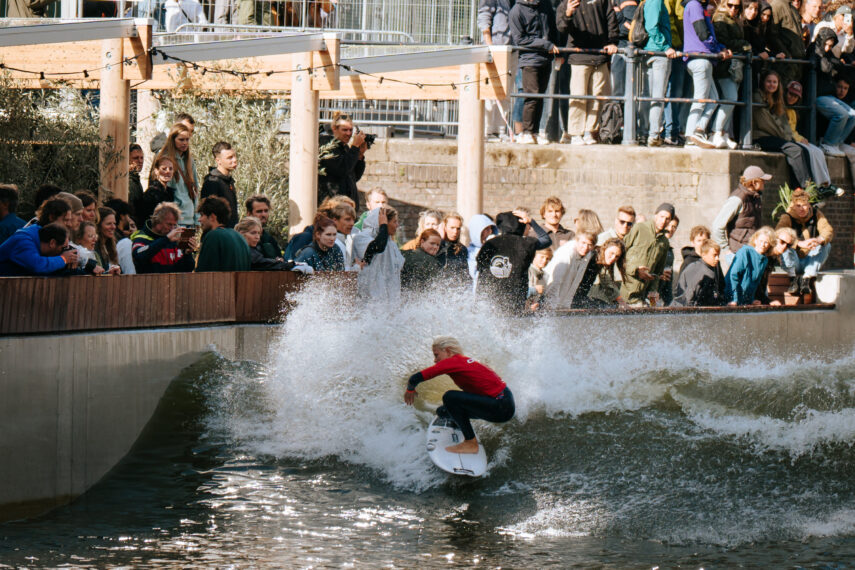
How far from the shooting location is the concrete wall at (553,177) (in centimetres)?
1872

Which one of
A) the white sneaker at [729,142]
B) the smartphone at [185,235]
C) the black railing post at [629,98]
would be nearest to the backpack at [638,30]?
the black railing post at [629,98]

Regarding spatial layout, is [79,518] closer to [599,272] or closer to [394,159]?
[599,272]

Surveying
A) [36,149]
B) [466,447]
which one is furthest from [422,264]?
[36,149]

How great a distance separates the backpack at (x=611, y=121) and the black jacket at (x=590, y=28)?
65cm

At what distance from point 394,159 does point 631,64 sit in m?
3.61

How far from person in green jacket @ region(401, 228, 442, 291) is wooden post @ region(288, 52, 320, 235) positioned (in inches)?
86.5

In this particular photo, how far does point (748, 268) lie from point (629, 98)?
144 inches

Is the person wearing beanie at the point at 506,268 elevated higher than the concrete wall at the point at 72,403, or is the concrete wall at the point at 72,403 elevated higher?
the person wearing beanie at the point at 506,268

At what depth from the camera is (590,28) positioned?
18.4 m

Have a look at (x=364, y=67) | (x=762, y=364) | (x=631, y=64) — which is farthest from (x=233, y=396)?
(x=631, y=64)

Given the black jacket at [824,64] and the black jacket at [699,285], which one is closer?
the black jacket at [699,285]

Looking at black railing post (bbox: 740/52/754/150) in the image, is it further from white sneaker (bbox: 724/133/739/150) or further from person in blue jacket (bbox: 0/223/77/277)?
person in blue jacket (bbox: 0/223/77/277)

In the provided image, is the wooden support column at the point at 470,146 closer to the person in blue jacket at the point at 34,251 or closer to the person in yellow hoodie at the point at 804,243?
the person in yellow hoodie at the point at 804,243

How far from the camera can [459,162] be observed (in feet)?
54.6
